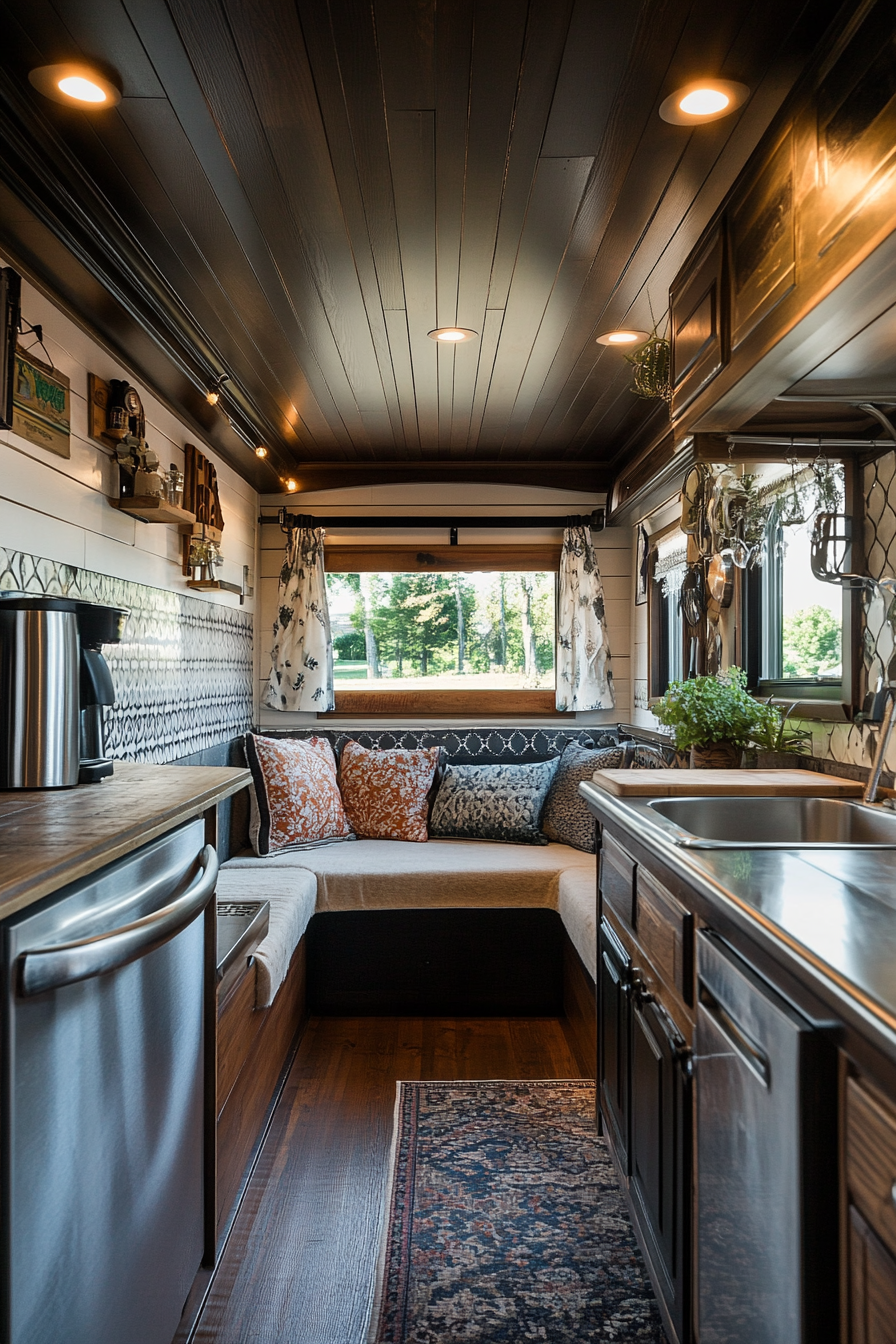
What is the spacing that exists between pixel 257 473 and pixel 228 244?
2103 millimetres

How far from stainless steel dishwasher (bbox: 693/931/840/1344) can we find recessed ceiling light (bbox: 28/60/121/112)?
5.94ft

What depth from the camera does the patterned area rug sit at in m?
1.70

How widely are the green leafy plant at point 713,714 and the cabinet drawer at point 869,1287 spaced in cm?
175

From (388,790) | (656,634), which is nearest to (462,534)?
(656,634)

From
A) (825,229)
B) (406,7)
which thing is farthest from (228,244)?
(825,229)

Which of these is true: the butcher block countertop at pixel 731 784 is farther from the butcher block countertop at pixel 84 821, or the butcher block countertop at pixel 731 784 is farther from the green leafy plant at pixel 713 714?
the butcher block countertop at pixel 84 821

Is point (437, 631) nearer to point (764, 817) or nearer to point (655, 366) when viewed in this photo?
point (655, 366)

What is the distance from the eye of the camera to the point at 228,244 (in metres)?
2.23

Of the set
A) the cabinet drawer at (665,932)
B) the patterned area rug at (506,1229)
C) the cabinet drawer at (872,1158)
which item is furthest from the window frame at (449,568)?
the cabinet drawer at (872,1158)

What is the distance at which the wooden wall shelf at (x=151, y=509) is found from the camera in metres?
2.65

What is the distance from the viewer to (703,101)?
166 cm

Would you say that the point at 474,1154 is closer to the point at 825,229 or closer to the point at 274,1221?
the point at 274,1221

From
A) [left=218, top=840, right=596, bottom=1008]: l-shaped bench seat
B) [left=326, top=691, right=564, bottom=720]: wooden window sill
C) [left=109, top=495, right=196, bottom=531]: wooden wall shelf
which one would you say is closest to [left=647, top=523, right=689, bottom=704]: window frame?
[left=326, top=691, right=564, bottom=720]: wooden window sill

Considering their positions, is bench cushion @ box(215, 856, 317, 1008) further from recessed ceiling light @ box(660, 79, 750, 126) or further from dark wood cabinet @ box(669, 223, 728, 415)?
recessed ceiling light @ box(660, 79, 750, 126)
